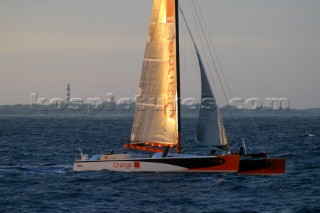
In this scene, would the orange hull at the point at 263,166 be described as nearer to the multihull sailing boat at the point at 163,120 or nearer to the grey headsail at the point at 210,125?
the multihull sailing boat at the point at 163,120

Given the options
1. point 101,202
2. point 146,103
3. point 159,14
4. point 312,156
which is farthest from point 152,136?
point 312,156

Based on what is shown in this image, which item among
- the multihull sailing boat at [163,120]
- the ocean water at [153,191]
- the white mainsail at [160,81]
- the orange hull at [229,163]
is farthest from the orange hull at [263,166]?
the white mainsail at [160,81]

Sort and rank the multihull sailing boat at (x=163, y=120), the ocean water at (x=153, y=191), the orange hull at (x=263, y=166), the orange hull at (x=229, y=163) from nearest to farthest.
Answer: the ocean water at (x=153, y=191)
the orange hull at (x=229, y=163)
the multihull sailing boat at (x=163, y=120)
the orange hull at (x=263, y=166)

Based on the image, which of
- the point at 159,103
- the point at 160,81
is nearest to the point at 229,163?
the point at 159,103

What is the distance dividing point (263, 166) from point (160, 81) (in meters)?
7.32

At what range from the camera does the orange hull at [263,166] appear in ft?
113

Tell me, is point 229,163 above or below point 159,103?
below

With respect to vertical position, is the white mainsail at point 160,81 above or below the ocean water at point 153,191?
above

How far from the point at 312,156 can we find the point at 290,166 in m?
7.82

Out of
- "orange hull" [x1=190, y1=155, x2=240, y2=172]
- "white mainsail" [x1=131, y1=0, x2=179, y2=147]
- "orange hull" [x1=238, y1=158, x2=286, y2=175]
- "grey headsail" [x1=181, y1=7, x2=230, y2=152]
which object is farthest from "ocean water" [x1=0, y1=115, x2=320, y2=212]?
"white mainsail" [x1=131, y1=0, x2=179, y2=147]

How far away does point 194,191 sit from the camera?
3017 cm

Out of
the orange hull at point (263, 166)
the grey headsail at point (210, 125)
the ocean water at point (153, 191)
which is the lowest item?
the ocean water at point (153, 191)

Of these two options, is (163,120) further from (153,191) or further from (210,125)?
(153,191)

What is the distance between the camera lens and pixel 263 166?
34.5 metres
